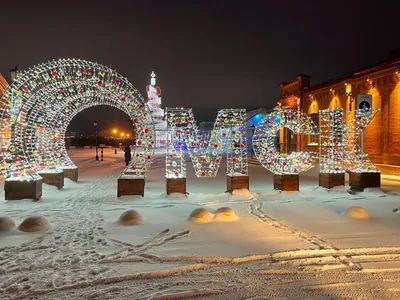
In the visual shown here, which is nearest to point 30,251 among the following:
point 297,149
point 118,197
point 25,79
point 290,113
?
point 118,197

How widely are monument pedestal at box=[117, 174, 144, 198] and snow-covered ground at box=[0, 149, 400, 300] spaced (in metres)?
1.15

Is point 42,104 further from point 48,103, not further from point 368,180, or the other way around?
point 368,180

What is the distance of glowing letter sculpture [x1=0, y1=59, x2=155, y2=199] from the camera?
10.5m

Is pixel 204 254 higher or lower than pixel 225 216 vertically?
lower

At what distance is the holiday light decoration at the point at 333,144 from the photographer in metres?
12.6

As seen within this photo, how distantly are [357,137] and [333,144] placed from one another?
991 mm

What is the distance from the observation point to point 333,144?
502 inches

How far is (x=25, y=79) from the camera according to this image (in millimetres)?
10562

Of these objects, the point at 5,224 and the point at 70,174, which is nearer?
the point at 5,224

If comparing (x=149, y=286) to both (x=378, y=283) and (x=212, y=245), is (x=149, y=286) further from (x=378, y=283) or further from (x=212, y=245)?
(x=378, y=283)

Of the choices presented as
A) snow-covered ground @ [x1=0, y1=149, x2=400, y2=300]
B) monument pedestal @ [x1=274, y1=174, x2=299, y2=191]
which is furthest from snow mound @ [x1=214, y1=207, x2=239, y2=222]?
monument pedestal @ [x1=274, y1=174, x2=299, y2=191]

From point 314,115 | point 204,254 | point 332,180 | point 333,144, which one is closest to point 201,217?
point 204,254

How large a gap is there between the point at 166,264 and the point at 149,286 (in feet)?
2.49

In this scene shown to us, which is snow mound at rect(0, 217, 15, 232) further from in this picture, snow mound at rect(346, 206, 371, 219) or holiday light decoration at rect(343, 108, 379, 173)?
holiday light decoration at rect(343, 108, 379, 173)
